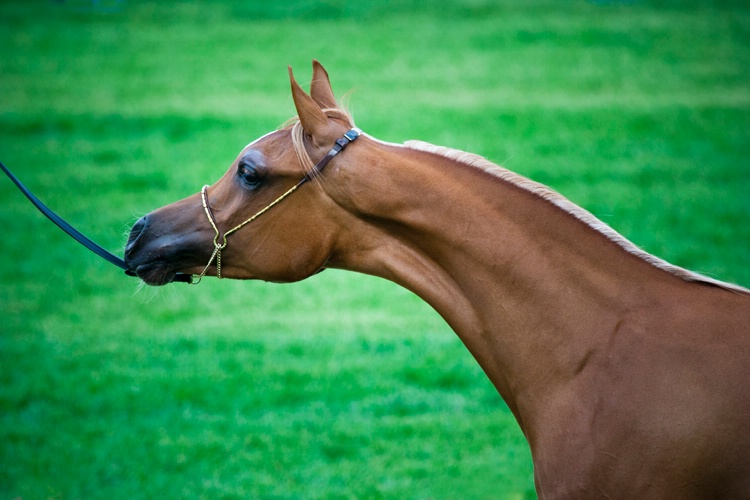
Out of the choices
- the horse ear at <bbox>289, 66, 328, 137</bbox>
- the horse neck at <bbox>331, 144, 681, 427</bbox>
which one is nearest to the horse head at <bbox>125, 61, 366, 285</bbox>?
the horse ear at <bbox>289, 66, 328, 137</bbox>

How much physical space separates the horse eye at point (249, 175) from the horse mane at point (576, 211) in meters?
0.69

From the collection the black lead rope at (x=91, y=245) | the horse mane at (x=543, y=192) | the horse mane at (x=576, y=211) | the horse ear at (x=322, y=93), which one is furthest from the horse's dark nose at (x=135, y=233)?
the horse mane at (x=576, y=211)

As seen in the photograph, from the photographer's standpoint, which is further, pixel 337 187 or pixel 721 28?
pixel 721 28

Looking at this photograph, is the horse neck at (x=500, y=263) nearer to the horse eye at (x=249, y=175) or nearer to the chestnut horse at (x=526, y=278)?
the chestnut horse at (x=526, y=278)

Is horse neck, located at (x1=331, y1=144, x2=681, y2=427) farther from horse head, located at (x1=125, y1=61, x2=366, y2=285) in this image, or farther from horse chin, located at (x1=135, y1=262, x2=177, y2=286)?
horse chin, located at (x1=135, y1=262, x2=177, y2=286)

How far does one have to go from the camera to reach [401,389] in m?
6.75

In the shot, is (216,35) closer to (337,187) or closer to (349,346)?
(349,346)

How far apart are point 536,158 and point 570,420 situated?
28.1ft

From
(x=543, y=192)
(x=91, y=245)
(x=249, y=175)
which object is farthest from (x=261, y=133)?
(x=543, y=192)

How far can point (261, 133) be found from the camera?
37.3 ft

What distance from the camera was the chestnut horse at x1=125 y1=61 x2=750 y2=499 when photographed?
2867 millimetres

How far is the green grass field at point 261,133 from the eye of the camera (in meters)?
5.84

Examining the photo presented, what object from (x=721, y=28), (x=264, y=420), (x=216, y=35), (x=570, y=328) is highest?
(x=721, y=28)

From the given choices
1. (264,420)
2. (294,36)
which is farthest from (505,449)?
(294,36)
